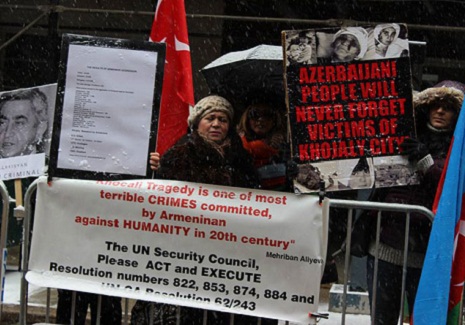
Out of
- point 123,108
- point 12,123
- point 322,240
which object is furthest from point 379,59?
point 12,123

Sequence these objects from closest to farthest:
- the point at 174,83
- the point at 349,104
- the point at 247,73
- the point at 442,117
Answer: the point at 349,104 < the point at 442,117 < the point at 174,83 < the point at 247,73

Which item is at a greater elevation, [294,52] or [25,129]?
[294,52]

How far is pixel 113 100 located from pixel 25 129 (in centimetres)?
236

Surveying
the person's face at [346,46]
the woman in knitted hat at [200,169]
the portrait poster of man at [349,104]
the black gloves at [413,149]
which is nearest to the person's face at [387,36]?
the portrait poster of man at [349,104]

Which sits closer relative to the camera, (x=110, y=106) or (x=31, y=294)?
(x=110, y=106)

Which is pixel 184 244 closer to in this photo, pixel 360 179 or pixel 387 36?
pixel 360 179

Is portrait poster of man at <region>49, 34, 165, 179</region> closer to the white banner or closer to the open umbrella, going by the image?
the white banner

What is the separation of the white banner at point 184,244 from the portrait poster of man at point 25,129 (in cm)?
213

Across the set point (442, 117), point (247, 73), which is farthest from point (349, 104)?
point (247, 73)

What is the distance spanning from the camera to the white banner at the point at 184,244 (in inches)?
192

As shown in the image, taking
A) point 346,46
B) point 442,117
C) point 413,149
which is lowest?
point 413,149

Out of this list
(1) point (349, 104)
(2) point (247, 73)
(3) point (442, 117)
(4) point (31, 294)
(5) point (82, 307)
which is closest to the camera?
(1) point (349, 104)

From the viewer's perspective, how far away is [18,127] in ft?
23.4

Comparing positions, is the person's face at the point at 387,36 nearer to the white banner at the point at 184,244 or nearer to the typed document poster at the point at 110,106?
the white banner at the point at 184,244
